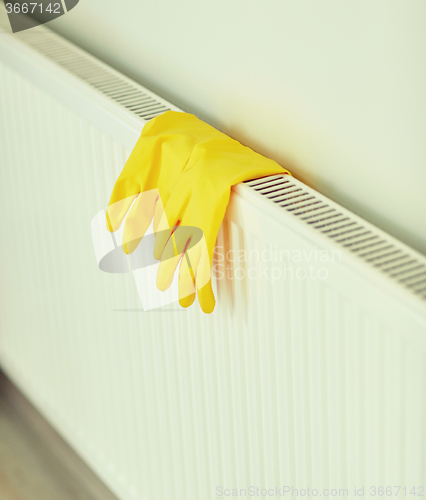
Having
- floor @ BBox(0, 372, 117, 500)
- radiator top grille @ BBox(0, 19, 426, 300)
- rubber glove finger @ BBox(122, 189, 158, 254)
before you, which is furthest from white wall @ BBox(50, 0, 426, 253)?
floor @ BBox(0, 372, 117, 500)

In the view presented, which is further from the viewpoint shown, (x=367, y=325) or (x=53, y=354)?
(x=53, y=354)

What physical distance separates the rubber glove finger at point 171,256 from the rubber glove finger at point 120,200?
0.24 ft

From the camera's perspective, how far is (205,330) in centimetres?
80

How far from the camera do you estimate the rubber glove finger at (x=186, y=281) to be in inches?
28.0

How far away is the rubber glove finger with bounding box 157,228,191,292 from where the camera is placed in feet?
2.34

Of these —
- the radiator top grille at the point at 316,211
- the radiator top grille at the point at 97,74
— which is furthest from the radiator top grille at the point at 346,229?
the radiator top grille at the point at 97,74

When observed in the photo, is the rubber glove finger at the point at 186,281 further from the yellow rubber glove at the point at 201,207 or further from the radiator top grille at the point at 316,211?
the radiator top grille at the point at 316,211

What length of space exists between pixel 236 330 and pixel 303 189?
0.18 metres

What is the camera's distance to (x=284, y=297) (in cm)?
67

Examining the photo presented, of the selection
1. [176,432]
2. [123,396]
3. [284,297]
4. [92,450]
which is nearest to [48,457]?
[92,450]

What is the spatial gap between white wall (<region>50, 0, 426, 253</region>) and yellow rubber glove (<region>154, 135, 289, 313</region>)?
62mm

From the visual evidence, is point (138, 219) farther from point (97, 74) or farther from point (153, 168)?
point (97, 74)

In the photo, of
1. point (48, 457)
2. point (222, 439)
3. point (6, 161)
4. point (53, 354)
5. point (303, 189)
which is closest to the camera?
point (303, 189)

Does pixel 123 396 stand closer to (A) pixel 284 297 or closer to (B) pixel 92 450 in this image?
(B) pixel 92 450
